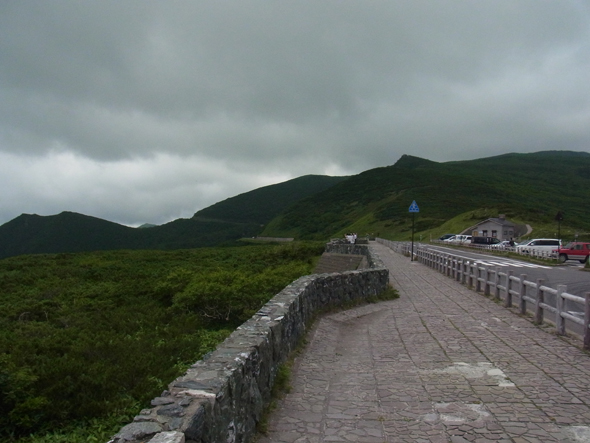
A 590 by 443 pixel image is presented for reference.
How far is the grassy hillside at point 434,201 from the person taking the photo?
86.5m

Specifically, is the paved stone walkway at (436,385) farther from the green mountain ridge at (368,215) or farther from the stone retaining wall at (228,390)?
the green mountain ridge at (368,215)

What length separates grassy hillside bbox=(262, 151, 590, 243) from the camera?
284 feet

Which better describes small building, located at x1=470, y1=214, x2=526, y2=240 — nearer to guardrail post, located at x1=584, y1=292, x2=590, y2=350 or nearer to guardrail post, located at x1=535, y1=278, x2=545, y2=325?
guardrail post, located at x1=535, y1=278, x2=545, y2=325

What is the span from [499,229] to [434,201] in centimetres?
4782

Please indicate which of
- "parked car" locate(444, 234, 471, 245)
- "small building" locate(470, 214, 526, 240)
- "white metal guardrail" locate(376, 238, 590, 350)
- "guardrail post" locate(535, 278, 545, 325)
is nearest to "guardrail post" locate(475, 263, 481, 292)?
"white metal guardrail" locate(376, 238, 590, 350)

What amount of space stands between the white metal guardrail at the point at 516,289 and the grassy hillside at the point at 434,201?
161 ft

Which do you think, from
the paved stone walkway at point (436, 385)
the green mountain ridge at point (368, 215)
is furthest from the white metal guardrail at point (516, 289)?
the green mountain ridge at point (368, 215)

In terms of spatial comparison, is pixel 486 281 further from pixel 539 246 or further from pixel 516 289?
pixel 539 246

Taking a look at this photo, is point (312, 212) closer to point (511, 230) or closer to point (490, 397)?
point (511, 230)

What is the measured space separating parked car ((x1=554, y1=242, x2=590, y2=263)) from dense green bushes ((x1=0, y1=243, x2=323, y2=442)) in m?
18.7

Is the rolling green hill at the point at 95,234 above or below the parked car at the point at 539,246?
above

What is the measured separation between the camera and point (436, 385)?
602 cm

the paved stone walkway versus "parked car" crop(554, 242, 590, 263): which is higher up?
"parked car" crop(554, 242, 590, 263)

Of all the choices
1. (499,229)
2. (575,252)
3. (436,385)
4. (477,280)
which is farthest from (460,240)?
(436,385)
